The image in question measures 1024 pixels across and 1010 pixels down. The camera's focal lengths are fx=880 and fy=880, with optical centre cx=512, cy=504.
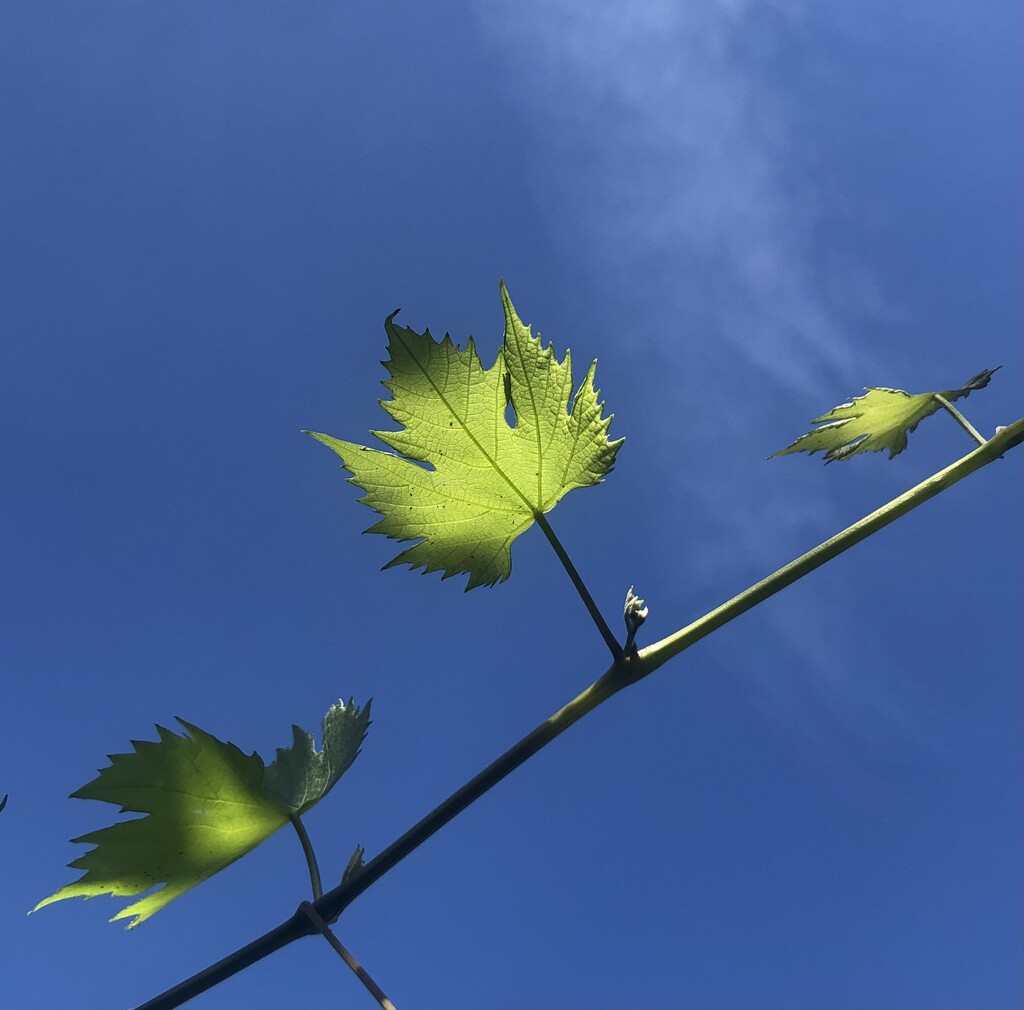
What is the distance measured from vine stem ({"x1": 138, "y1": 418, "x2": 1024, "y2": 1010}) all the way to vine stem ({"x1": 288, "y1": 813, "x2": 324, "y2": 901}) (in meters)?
0.08

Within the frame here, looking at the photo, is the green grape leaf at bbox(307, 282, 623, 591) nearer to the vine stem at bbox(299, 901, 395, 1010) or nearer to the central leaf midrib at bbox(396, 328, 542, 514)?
the central leaf midrib at bbox(396, 328, 542, 514)

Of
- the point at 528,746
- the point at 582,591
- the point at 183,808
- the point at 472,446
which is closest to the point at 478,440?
the point at 472,446

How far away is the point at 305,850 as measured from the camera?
1.03 m

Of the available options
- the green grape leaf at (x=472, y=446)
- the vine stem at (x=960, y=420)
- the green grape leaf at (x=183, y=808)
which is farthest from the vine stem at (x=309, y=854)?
the vine stem at (x=960, y=420)

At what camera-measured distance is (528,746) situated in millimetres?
773

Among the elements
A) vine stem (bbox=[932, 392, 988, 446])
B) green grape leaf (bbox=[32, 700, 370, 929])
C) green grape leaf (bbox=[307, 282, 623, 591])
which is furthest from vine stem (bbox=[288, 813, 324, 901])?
vine stem (bbox=[932, 392, 988, 446])

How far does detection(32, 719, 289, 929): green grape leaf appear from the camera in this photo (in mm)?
969

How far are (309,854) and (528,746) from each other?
0.40 metres

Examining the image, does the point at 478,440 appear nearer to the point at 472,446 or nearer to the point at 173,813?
the point at 472,446

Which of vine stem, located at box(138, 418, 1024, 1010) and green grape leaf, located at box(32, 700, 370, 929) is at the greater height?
green grape leaf, located at box(32, 700, 370, 929)

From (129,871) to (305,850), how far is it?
7.7 inches

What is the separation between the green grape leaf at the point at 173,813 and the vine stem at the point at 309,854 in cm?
2

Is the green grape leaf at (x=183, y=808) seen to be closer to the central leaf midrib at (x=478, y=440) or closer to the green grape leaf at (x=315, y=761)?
the green grape leaf at (x=315, y=761)

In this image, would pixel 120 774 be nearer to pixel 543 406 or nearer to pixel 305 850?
pixel 305 850
